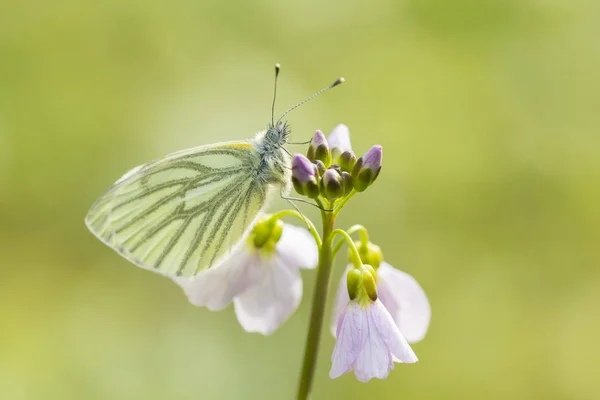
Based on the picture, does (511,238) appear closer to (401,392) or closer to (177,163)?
(401,392)

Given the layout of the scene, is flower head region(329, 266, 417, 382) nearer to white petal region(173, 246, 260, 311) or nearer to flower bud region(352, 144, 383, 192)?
flower bud region(352, 144, 383, 192)

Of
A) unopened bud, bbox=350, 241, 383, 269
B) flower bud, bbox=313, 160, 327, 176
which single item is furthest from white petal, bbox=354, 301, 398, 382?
flower bud, bbox=313, 160, 327, 176

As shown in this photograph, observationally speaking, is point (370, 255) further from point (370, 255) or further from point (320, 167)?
point (320, 167)

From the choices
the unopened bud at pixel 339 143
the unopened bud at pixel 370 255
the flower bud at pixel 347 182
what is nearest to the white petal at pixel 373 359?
the unopened bud at pixel 370 255

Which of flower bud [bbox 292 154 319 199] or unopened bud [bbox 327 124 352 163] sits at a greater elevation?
unopened bud [bbox 327 124 352 163]

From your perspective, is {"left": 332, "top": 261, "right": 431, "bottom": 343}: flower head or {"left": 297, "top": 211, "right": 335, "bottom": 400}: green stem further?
{"left": 332, "top": 261, "right": 431, "bottom": 343}: flower head
